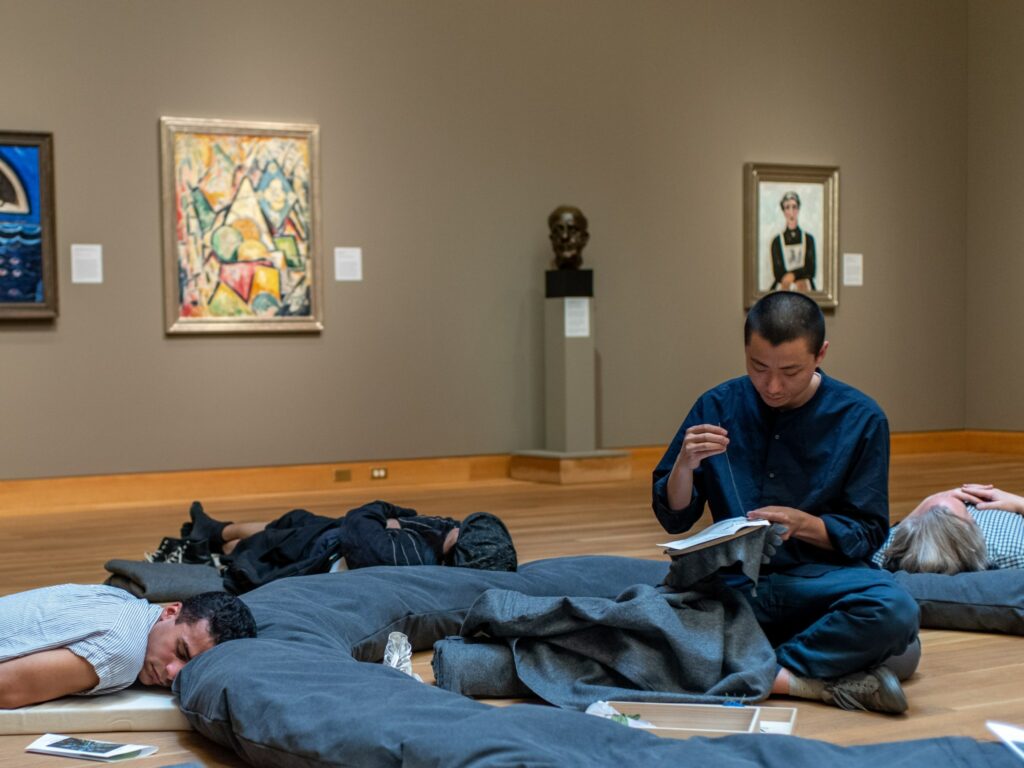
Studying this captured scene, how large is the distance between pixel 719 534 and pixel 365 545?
193 centimetres

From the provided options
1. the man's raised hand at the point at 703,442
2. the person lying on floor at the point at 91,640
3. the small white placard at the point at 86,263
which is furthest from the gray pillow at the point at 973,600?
the small white placard at the point at 86,263

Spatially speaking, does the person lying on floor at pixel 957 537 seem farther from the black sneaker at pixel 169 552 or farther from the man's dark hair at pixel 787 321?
the black sneaker at pixel 169 552

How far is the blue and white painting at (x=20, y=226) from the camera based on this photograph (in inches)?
310

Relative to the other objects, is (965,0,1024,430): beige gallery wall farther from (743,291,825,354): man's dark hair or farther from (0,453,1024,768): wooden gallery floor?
(743,291,825,354): man's dark hair

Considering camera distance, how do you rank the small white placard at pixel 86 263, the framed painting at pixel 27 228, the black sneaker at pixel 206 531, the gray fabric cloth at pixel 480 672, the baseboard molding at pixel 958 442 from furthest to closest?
the baseboard molding at pixel 958 442, the small white placard at pixel 86 263, the framed painting at pixel 27 228, the black sneaker at pixel 206 531, the gray fabric cloth at pixel 480 672

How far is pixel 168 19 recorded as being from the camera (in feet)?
27.3

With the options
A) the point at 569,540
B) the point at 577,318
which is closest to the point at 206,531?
the point at 569,540

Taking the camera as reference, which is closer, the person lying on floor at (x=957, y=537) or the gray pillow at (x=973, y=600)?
the gray pillow at (x=973, y=600)

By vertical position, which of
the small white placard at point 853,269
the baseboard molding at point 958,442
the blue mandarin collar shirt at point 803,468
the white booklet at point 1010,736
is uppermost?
the small white placard at point 853,269

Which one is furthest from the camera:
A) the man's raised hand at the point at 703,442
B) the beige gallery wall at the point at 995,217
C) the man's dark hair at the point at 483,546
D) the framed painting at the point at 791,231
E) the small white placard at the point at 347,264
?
the beige gallery wall at the point at 995,217

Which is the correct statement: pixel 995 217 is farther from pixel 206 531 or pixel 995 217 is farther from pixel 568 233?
pixel 206 531

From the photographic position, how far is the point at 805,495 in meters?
3.50

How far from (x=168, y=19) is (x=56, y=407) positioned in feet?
8.72

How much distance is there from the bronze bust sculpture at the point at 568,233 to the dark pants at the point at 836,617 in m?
5.74
